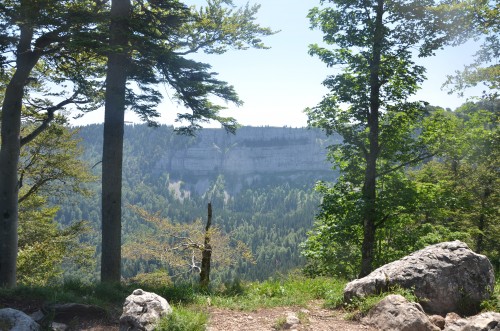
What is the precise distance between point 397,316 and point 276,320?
196 centimetres

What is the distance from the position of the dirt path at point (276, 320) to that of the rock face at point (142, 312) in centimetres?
88

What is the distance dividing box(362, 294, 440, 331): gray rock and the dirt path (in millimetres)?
217

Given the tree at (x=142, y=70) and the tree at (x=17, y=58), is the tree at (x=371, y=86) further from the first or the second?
the tree at (x=17, y=58)

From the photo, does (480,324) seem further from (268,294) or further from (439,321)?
(268,294)

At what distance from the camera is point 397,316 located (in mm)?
5570

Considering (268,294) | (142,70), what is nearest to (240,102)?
(142,70)

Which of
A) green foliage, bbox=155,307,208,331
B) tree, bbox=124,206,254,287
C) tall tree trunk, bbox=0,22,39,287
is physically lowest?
tree, bbox=124,206,254,287

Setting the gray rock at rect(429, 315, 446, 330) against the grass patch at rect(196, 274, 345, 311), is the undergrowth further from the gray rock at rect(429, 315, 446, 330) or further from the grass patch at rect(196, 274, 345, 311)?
the gray rock at rect(429, 315, 446, 330)

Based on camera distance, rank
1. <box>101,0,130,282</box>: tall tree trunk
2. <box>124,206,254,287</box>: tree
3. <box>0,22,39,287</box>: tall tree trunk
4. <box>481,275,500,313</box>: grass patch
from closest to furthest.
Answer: <box>481,275,500,313</box>: grass patch
<box>101,0,130,282</box>: tall tree trunk
<box>0,22,39,287</box>: tall tree trunk
<box>124,206,254,287</box>: tree

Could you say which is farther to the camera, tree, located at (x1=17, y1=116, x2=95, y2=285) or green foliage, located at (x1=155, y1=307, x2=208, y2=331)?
tree, located at (x1=17, y1=116, x2=95, y2=285)

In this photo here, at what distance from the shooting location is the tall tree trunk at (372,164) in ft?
35.9

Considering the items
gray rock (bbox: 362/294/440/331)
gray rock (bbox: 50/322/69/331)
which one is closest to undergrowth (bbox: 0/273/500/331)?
gray rock (bbox: 362/294/440/331)

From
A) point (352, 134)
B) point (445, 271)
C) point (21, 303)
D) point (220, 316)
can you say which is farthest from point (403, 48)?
point (21, 303)

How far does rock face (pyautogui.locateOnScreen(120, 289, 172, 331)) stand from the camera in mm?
4938
